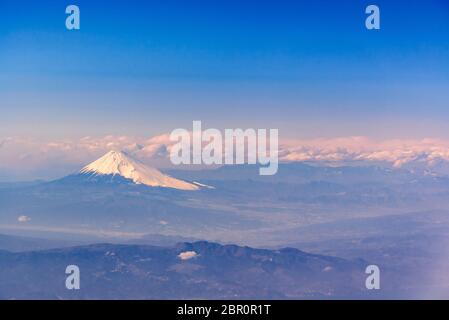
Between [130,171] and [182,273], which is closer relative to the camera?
[182,273]

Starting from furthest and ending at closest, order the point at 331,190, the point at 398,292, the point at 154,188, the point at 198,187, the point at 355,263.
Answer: the point at 154,188, the point at 331,190, the point at 198,187, the point at 355,263, the point at 398,292

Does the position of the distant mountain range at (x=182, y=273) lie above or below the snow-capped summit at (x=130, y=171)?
below

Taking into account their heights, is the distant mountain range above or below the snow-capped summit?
below

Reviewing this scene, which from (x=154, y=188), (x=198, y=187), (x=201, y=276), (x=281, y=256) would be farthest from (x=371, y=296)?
(x=154, y=188)

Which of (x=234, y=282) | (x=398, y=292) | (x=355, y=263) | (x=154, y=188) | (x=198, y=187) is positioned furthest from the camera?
(x=154, y=188)

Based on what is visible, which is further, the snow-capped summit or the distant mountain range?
the snow-capped summit

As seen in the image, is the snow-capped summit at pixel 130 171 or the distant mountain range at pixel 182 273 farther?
the snow-capped summit at pixel 130 171

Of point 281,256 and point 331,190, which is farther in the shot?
point 331,190
